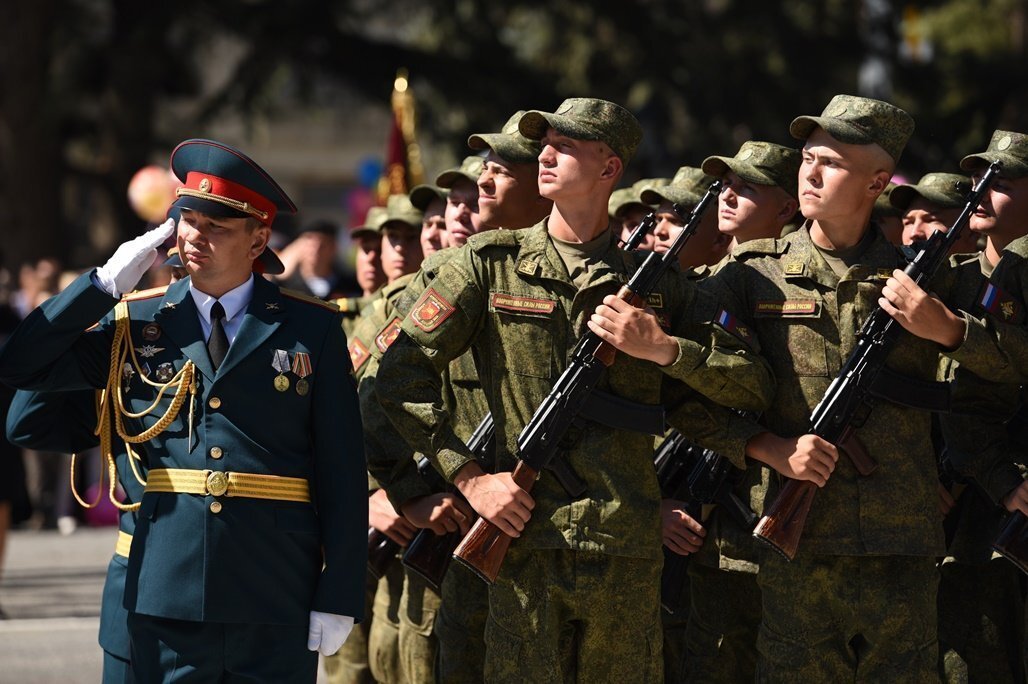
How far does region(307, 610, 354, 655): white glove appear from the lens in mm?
4727

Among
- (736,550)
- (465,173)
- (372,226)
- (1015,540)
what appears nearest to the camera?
(1015,540)

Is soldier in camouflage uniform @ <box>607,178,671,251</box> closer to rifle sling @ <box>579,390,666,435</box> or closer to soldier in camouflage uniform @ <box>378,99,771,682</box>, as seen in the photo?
soldier in camouflage uniform @ <box>378,99,771,682</box>

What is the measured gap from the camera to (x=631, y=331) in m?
4.86

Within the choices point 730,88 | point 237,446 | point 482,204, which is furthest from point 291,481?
point 730,88

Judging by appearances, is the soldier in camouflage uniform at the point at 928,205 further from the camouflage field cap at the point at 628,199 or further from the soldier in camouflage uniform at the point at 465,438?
the soldier in camouflage uniform at the point at 465,438

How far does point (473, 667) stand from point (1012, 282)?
90.6 inches

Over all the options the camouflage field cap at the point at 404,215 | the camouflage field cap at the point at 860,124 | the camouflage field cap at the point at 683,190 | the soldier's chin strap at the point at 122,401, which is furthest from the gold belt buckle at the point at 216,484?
the camouflage field cap at the point at 404,215

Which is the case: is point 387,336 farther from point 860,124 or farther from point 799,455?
point 860,124

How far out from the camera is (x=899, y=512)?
5152 mm

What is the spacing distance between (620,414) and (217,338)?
122 centimetres

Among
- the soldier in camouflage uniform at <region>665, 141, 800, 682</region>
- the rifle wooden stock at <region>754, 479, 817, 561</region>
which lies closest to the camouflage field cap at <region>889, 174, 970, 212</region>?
the soldier in camouflage uniform at <region>665, 141, 800, 682</region>

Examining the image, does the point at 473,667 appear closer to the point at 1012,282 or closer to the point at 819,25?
the point at 1012,282

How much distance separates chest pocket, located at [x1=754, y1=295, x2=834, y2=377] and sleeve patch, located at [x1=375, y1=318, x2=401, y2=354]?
1.19 m

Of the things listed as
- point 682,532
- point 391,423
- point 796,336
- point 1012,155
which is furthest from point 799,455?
point 1012,155
